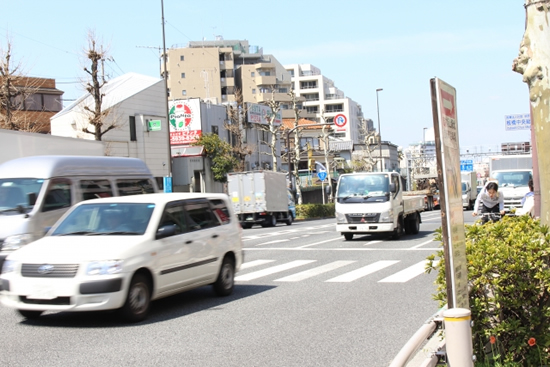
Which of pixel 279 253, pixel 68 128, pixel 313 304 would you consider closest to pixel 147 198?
pixel 313 304

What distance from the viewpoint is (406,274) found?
45.3 feet

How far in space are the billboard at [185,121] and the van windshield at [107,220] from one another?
149 ft

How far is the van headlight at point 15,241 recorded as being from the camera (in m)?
11.9

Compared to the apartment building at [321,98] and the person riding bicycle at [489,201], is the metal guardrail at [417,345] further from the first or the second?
the apartment building at [321,98]

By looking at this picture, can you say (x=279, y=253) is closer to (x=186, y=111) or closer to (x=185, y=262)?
(x=185, y=262)

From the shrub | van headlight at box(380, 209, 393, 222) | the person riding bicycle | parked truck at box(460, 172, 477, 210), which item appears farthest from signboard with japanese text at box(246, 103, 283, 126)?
the shrub

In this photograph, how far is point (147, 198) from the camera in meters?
10.4

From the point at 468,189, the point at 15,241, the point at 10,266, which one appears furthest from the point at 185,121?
the point at 10,266

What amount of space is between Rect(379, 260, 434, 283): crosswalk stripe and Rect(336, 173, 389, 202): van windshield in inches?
298

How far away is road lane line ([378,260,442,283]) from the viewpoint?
12.9m

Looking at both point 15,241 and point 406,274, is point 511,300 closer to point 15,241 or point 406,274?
point 406,274

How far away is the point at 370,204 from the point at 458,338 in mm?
18374

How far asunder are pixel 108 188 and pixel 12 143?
2.56 m

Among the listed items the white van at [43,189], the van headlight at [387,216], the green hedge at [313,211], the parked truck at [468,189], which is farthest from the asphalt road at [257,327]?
the parked truck at [468,189]
